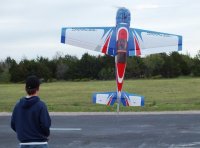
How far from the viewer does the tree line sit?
3004 inches

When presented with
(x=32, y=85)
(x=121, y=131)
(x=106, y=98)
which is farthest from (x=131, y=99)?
(x=32, y=85)

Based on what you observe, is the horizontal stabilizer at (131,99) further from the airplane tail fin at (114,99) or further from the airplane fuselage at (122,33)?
the airplane fuselage at (122,33)

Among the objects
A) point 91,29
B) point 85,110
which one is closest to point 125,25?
point 91,29

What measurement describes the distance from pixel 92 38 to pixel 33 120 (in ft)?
18.2

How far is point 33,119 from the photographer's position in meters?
6.53

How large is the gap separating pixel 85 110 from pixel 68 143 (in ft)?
29.1

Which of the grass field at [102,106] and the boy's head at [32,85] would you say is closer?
the boy's head at [32,85]

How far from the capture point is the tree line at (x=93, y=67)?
76.3 meters

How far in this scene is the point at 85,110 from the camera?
21359 mm

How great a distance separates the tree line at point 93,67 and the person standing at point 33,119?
62.9 meters

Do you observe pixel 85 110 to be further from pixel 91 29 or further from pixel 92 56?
pixel 92 56

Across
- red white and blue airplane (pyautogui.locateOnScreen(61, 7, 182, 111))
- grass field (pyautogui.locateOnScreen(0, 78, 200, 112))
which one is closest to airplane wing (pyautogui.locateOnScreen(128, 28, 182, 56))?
red white and blue airplane (pyautogui.locateOnScreen(61, 7, 182, 111))

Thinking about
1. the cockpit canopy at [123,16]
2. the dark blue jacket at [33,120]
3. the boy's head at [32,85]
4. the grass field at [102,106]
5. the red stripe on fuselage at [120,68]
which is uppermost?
the cockpit canopy at [123,16]

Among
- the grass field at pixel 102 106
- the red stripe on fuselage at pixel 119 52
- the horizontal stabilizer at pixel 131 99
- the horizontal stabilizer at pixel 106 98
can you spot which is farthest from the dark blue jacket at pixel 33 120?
the grass field at pixel 102 106
